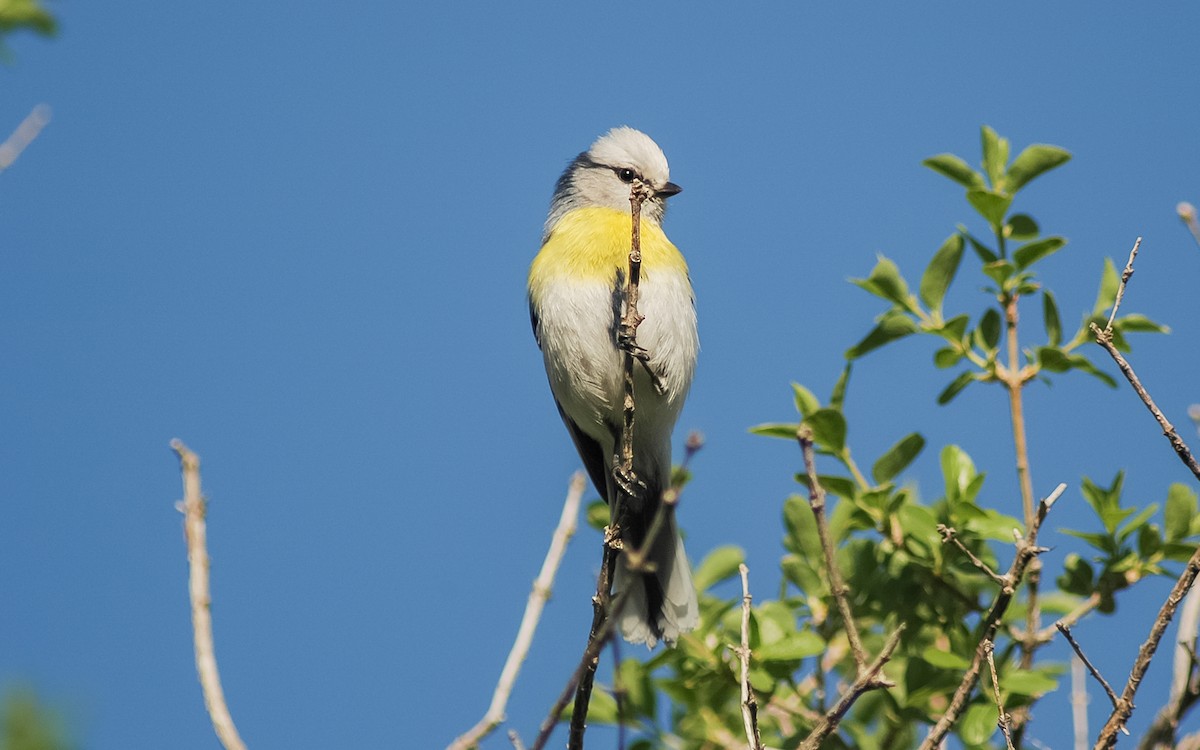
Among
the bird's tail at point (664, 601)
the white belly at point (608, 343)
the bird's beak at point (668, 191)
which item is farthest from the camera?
the bird's beak at point (668, 191)

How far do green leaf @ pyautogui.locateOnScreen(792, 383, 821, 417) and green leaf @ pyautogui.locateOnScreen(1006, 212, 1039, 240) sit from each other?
0.76m

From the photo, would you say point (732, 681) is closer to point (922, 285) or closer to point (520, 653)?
point (922, 285)

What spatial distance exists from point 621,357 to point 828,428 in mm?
1072

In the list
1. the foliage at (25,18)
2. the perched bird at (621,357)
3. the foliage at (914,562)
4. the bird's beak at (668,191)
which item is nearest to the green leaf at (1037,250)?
the foliage at (914,562)

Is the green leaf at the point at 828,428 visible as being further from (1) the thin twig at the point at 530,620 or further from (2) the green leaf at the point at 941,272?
(1) the thin twig at the point at 530,620

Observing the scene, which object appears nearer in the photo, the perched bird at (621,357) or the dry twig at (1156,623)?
the dry twig at (1156,623)

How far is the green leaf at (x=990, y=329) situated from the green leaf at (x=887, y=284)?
→ 0.22m

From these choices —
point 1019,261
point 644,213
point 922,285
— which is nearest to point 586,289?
point 644,213

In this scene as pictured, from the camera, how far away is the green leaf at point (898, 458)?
3551 mm

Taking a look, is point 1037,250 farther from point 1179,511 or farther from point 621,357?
point 621,357

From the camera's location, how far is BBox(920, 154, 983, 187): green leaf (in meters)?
3.63

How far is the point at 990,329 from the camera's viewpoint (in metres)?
3.55

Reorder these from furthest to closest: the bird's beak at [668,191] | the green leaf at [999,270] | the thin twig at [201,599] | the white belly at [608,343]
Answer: the bird's beak at [668,191], the white belly at [608,343], the green leaf at [999,270], the thin twig at [201,599]

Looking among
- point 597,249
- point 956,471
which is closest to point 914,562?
point 956,471
